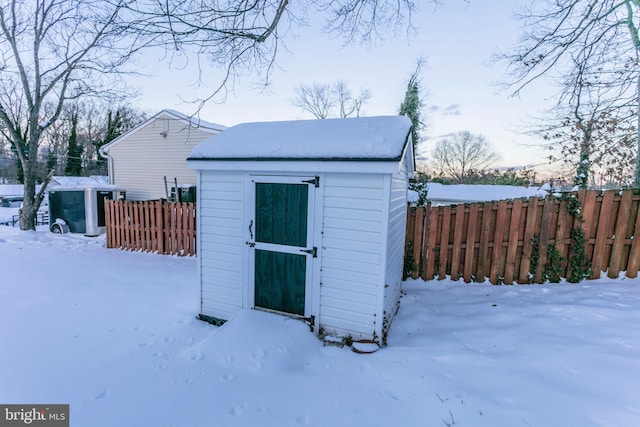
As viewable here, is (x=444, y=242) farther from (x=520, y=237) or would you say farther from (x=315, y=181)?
(x=315, y=181)

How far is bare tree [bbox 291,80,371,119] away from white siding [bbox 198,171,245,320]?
77.0 ft

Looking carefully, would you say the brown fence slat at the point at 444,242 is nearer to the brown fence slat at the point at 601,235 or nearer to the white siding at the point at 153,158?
the brown fence slat at the point at 601,235

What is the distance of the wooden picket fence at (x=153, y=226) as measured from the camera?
771 cm

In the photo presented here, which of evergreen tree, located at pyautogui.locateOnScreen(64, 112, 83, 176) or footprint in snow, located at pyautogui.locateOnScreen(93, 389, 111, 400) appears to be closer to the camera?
footprint in snow, located at pyautogui.locateOnScreen(93, 389, 111, 400)

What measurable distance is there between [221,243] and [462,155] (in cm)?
3084

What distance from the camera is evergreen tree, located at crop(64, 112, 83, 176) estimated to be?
3031 cm

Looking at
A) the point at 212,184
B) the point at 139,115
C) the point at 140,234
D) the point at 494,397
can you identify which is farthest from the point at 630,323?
the point at 139,115

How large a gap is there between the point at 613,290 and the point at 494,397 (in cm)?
339

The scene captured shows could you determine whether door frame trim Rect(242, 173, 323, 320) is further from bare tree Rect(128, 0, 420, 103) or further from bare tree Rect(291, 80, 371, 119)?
bare tree Rect(291, 80, 371, 119)

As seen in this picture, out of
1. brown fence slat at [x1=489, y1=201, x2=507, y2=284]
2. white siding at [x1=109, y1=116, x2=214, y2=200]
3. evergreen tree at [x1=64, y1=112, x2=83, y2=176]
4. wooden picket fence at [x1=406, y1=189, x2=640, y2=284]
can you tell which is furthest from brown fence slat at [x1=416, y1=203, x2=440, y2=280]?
evergreen tree at [x1=64, y1=112, x2=83, y2=176]

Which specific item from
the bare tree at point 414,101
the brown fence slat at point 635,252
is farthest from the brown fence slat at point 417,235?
the bare tree at point 414,101

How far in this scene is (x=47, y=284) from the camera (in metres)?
5.28

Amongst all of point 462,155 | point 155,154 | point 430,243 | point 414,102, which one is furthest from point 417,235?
point 462,155

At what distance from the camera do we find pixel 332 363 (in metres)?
3.17
